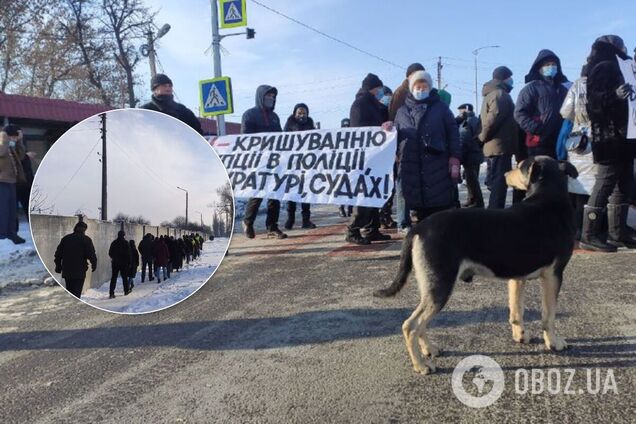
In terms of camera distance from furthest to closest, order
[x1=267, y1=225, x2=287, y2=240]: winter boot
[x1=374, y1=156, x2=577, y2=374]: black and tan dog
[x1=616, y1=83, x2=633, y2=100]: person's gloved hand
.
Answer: [x1=267, y1=225, x2=287, y2=240]: winter boot
[x1=616, y1=83, x2=633, y2=100]: person's gloved hand
[x1=374, y1=156, x2=577, y2=374]: black and tan dog

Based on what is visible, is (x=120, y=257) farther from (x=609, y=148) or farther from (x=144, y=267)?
(x=609, y=148)

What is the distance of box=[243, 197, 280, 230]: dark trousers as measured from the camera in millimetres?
7908

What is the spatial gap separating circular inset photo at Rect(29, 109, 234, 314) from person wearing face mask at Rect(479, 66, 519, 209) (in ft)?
16.8

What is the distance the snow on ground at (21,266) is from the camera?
642 centimetres

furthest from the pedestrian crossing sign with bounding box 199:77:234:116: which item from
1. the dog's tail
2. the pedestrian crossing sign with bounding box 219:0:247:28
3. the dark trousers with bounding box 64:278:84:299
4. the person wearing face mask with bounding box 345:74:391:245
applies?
the dark trousers with bounding box 64:278:84:299

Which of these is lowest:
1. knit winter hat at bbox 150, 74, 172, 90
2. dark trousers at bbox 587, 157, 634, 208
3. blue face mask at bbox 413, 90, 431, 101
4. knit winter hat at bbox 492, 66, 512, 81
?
dark trousers at bbox 587, 157, 634, 208

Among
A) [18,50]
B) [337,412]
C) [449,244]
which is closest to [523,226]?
[449,244]

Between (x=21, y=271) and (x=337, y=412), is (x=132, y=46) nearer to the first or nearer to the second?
(x=21, y=271)

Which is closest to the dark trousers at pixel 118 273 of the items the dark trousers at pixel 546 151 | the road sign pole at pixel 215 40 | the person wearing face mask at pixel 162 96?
the person wearing face mask at pixel 162 96

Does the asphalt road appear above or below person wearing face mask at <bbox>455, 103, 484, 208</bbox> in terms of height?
below

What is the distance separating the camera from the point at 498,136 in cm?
736

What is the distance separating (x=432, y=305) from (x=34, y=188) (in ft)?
7.26

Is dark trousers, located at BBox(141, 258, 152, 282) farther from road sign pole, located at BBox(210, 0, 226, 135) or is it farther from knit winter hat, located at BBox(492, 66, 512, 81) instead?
road sign pole, located at BBox(210, 0, 226, 135)

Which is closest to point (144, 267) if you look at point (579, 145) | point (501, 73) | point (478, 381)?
point (478, 381)
